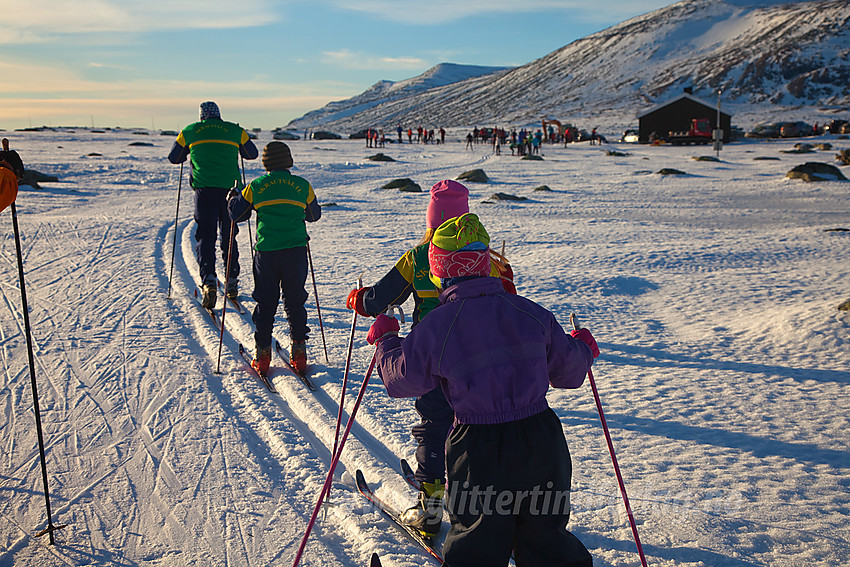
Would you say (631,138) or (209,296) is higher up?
(631,138)

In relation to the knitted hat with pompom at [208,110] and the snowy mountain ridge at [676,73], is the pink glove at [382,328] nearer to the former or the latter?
the knitted hat with pompom at [208,110]

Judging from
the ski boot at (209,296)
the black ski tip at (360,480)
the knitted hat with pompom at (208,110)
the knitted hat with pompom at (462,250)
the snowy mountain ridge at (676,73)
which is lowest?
the black ski tip at (360,480)

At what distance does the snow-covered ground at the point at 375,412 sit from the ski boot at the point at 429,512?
13 cm

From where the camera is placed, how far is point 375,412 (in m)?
4.46

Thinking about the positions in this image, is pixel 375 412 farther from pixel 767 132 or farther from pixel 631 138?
pixel 767 132

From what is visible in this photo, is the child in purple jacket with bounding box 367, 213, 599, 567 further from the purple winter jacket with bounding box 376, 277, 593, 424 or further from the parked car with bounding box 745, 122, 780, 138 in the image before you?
the parked car with bounding box 745, 122, 780, 138

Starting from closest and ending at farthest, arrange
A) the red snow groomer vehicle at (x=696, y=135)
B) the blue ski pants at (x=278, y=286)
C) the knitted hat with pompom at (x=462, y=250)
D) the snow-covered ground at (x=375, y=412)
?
the knitted hat with pompom at (x=462, y=250), the snow-covered ground at (x=375, y=412), the blue ski pants at (x=278, y=286), the red snow groomer vehicle at (x=696, y=135)

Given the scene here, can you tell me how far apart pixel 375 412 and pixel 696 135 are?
44977 millimetres

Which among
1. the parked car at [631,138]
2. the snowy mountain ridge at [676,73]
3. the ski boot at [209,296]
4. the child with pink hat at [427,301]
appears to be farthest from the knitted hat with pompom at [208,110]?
the snowy mountain ridge at [676,73]

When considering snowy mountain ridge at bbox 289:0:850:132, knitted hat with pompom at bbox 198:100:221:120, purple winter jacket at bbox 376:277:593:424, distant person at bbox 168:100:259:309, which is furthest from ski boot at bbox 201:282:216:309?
snowy mountain ridge at bbox 289:0:850:132

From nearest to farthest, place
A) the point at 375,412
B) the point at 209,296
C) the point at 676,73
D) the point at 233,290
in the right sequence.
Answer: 1. the point at 375,412
2. the point at 209,296
3. the point at 233,290
4. the point at 676,73

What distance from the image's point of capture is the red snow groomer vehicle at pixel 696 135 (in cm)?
4316

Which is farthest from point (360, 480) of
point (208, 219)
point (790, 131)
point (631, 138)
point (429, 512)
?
point (790, 131)

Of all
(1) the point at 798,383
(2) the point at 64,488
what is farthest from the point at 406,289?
(1) the point at 798,383
